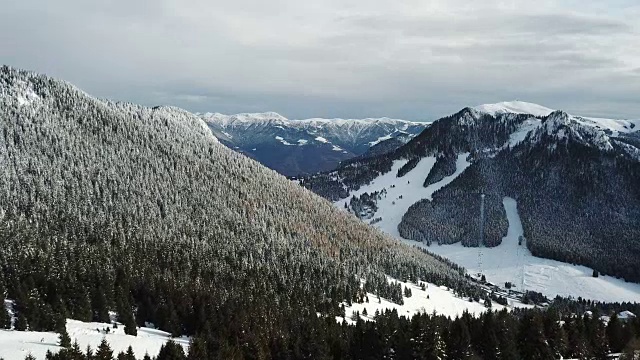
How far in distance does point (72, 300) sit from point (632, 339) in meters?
110

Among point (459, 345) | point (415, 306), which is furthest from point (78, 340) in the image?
point (415, 306)

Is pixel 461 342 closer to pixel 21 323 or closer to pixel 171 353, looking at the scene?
pixel 171 353

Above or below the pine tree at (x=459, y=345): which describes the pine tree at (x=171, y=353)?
above

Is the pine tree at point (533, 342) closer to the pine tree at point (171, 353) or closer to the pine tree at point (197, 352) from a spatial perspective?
the pine tree at point (197, 352)

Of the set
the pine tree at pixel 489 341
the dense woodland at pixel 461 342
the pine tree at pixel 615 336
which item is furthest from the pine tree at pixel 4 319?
the pine tree at pixel 615 336

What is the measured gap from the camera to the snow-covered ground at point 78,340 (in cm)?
7088

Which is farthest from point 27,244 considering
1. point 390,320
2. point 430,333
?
point 430,333

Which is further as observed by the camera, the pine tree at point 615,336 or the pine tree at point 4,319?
the pine tree at point 615,336

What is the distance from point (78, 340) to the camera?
8188 cm

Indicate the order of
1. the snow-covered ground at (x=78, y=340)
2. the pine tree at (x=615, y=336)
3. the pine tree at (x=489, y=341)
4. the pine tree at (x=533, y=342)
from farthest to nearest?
the pine tree at (x=615, y=336) → the pine tree at (x=489, y=341) → the pine tree at (x=533, y=342) → the snow-covered ground at (x=78, y=340)

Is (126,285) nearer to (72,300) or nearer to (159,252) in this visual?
(72,300)

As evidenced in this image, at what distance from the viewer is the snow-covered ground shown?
70875mm

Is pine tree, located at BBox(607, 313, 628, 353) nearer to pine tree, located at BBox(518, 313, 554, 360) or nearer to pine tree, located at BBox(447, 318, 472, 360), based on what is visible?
pine tree, located at BBox(518, 313, 554, 360)

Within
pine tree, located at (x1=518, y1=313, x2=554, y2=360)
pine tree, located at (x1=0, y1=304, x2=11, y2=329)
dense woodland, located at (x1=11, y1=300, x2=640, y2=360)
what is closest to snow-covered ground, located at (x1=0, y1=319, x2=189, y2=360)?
pine tree, located at (x1=0, y1=304, x2=11, y2=329)
